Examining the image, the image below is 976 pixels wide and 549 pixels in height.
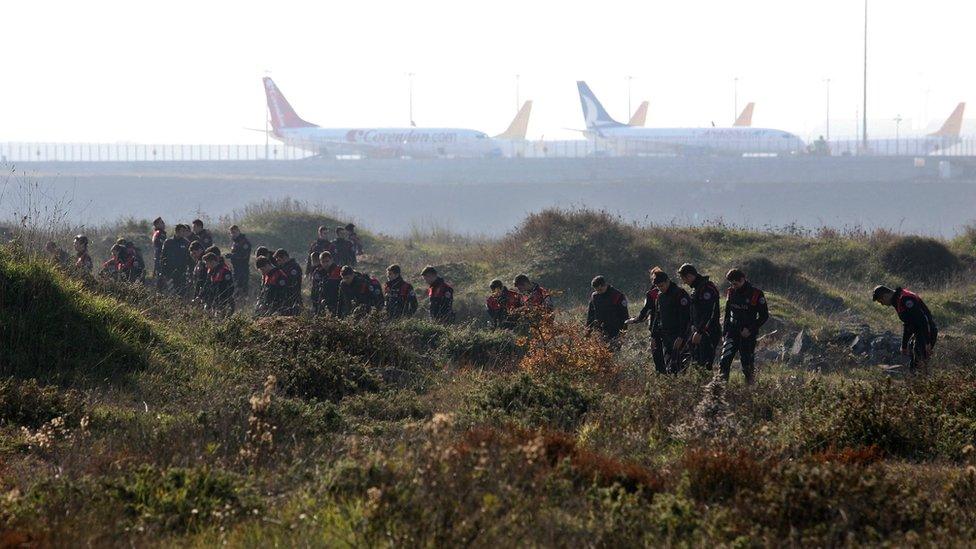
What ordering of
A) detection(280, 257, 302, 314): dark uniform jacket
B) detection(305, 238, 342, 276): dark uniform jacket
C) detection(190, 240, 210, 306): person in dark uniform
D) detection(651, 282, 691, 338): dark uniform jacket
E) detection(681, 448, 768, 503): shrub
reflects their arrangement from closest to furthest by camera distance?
1. detection(681, 448, 768, 503): shrub
2. detection(651, 282, 691, 338): dark uniform jacket
3. detection(280, 257, 302, 314): dark uniform jacket
4. detection(190, 240, 210, 306): person in dark uniform
5. detection(305, 238, 342, 276): dark uniform jacket

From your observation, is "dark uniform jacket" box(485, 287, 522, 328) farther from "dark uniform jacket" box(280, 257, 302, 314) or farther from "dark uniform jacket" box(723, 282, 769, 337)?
"dark uniform jacket" box(280, 257, 302, 314)

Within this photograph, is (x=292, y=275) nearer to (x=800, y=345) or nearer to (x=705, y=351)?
(x=705, y=351)

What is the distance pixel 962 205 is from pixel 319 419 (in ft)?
313

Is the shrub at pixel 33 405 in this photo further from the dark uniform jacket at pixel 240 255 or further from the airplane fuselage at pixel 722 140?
the airplane fuselage at pixel 722 140

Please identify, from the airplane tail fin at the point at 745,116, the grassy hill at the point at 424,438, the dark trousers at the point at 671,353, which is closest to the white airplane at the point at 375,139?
the airplane tail fin at the point at 745,116

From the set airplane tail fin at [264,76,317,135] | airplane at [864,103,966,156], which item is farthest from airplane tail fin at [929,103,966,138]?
airplane tail fin at [264,76,317,135]

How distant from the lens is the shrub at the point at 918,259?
2734 cm

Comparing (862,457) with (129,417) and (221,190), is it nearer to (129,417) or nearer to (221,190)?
(129,417)

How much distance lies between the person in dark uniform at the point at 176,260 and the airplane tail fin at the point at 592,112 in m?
102

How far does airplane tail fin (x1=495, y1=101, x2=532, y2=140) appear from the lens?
12381cm

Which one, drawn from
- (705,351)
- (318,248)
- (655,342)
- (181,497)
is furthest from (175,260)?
(181,497)

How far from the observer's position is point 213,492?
6.81 meters

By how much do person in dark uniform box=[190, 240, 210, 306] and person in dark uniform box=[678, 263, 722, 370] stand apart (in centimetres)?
796

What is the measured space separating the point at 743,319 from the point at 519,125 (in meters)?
112
